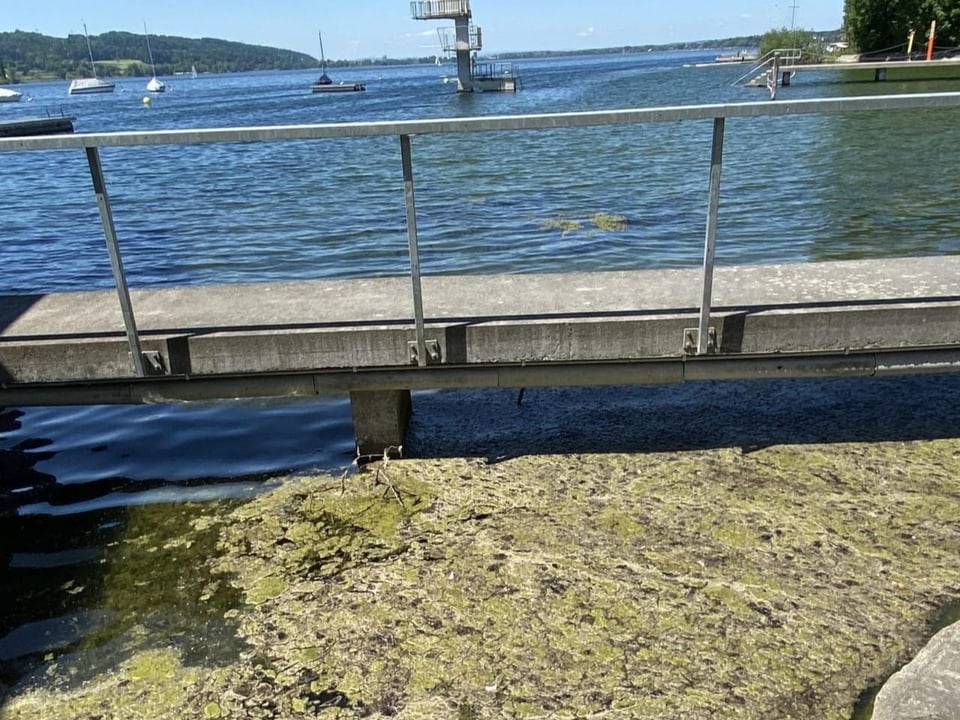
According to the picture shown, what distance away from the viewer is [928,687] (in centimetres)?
248

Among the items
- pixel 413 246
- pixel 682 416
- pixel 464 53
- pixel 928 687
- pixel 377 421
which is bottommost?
pixel 682 416

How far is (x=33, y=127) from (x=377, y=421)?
1228 inches

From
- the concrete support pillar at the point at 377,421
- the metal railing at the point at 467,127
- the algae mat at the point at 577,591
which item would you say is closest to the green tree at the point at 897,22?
the metal railing at the point at 467,127

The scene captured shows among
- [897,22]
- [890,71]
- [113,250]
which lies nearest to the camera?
[113,250]

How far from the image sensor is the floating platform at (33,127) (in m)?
27.5

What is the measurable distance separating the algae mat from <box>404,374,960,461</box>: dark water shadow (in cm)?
21

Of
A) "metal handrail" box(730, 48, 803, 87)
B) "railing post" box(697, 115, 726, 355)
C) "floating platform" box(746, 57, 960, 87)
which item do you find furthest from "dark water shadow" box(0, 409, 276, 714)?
"metal handrail" box(730, 48, 803, 87)

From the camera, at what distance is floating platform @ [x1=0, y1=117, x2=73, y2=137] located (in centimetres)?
2745

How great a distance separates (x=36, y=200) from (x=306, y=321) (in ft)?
44.4

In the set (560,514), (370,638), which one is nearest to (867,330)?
(560,514)

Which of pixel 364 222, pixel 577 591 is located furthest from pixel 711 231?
pixel 364 222

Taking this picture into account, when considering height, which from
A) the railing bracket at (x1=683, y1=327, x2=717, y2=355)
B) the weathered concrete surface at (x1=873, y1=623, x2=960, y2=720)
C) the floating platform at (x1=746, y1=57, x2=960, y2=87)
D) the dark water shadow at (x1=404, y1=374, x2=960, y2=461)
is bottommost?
the floating platform at (x1=746, y1=57, x2=960, y2=87)

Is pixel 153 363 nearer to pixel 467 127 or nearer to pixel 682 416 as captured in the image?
pixel 467 127

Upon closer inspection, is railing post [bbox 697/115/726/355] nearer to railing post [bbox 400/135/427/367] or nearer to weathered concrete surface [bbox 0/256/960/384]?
weathered concrete surface [bbox 0/256/960/384]
